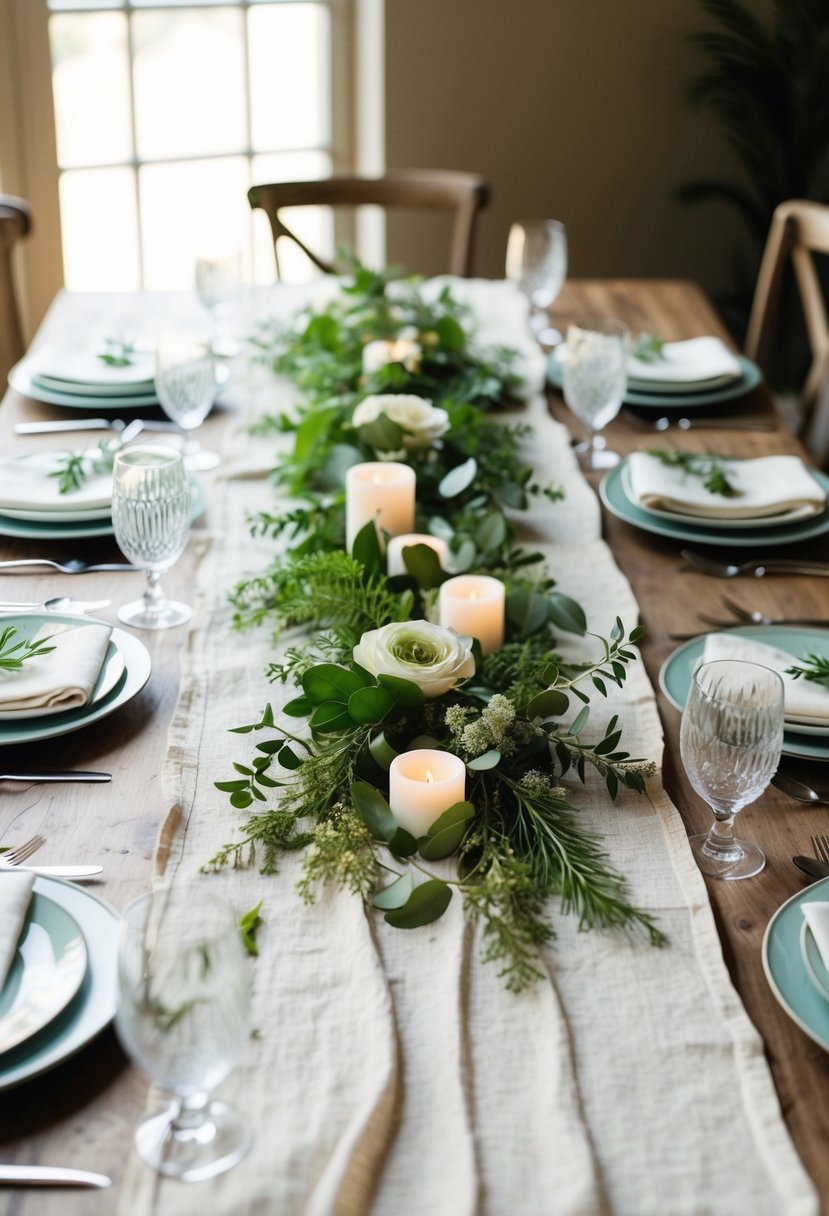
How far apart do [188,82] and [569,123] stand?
3.53 ft

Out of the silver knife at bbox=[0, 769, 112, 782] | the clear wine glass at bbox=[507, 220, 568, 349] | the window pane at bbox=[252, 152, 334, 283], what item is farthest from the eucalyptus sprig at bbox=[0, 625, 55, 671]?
the window pane at bbox=[252, 152, 334, 283]

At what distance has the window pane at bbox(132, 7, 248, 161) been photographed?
330 cm

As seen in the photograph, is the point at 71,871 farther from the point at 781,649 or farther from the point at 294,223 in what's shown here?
the point at 294,223

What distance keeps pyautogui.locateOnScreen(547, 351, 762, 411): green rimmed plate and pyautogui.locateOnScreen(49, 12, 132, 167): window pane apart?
1.83m

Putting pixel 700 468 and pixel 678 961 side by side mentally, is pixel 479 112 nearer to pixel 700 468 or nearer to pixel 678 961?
pixel 700 468

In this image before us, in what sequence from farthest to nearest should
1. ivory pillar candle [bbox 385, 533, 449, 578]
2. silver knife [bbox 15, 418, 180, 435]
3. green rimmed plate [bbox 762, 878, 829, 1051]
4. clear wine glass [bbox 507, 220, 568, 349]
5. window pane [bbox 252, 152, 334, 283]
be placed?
window pane [bbox 252, 152, 334, 283] → clear wine glass [bbox 507, 220, 568, 349] → silver knife [bbox 15, 418, 180, 435] → ivory pillar candle [bbox 385, 533, 449, 578] → green rimmed plate [bbox 762, 878, 829, 1051]

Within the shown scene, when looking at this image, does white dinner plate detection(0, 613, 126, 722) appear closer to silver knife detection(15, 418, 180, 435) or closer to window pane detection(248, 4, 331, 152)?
silver knife detection(15, 418, 180, 435)

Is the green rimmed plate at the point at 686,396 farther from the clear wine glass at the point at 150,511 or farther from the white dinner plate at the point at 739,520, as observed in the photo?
the clear wine glass at the point at 150,511

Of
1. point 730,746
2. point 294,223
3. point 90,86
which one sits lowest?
point 294,223

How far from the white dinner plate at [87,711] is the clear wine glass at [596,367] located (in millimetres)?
750

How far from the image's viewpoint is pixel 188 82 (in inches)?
132

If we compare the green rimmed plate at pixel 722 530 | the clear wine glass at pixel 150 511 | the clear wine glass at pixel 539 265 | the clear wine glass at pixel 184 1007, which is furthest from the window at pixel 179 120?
the clear wine glass at pixel 184 1007

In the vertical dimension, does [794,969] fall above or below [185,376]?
below

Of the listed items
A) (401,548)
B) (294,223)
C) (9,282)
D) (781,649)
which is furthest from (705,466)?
(294,223)
